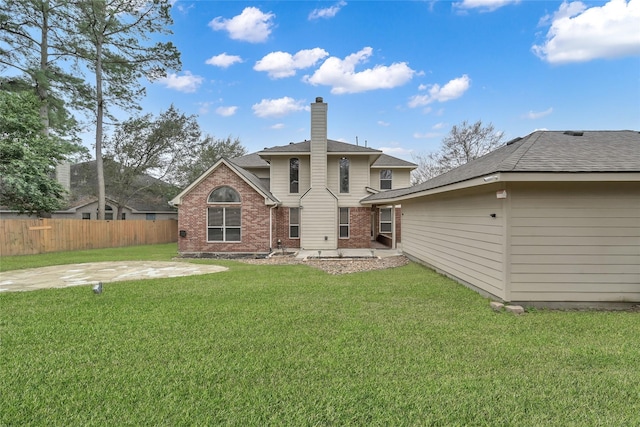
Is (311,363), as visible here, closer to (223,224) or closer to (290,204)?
(223,224)

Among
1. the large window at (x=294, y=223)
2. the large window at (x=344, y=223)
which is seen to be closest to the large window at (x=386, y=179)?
the large window at (x=344, y=223)

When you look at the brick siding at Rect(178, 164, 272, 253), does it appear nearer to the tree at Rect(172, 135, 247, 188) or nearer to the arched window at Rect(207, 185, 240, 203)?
the arched window at Rect(207, 185, 240, 203)

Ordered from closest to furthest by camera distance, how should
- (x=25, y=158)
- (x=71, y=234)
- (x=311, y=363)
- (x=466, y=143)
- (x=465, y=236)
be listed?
1. (x=311, y=363)
2. (x=465, y=236)
3. (x=25, y=158)
4. (x=71, y=234)
5. (x=466, y=143)

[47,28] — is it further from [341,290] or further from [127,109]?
[341,290]

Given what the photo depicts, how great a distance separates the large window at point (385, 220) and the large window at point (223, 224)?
26.6ft

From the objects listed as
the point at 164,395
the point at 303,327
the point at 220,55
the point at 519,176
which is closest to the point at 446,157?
the point at 220,55

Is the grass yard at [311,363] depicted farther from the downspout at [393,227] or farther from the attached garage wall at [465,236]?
the downspout at [393,227]

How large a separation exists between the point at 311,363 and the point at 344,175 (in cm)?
1330

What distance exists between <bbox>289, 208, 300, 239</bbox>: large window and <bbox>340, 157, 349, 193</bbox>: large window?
2.59 meters

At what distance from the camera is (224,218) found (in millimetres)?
13977

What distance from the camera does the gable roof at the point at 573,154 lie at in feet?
17.3

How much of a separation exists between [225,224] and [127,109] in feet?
44.3

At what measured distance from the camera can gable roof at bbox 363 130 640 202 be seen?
526 cm

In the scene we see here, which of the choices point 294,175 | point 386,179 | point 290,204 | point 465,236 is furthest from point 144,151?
point 465,236
